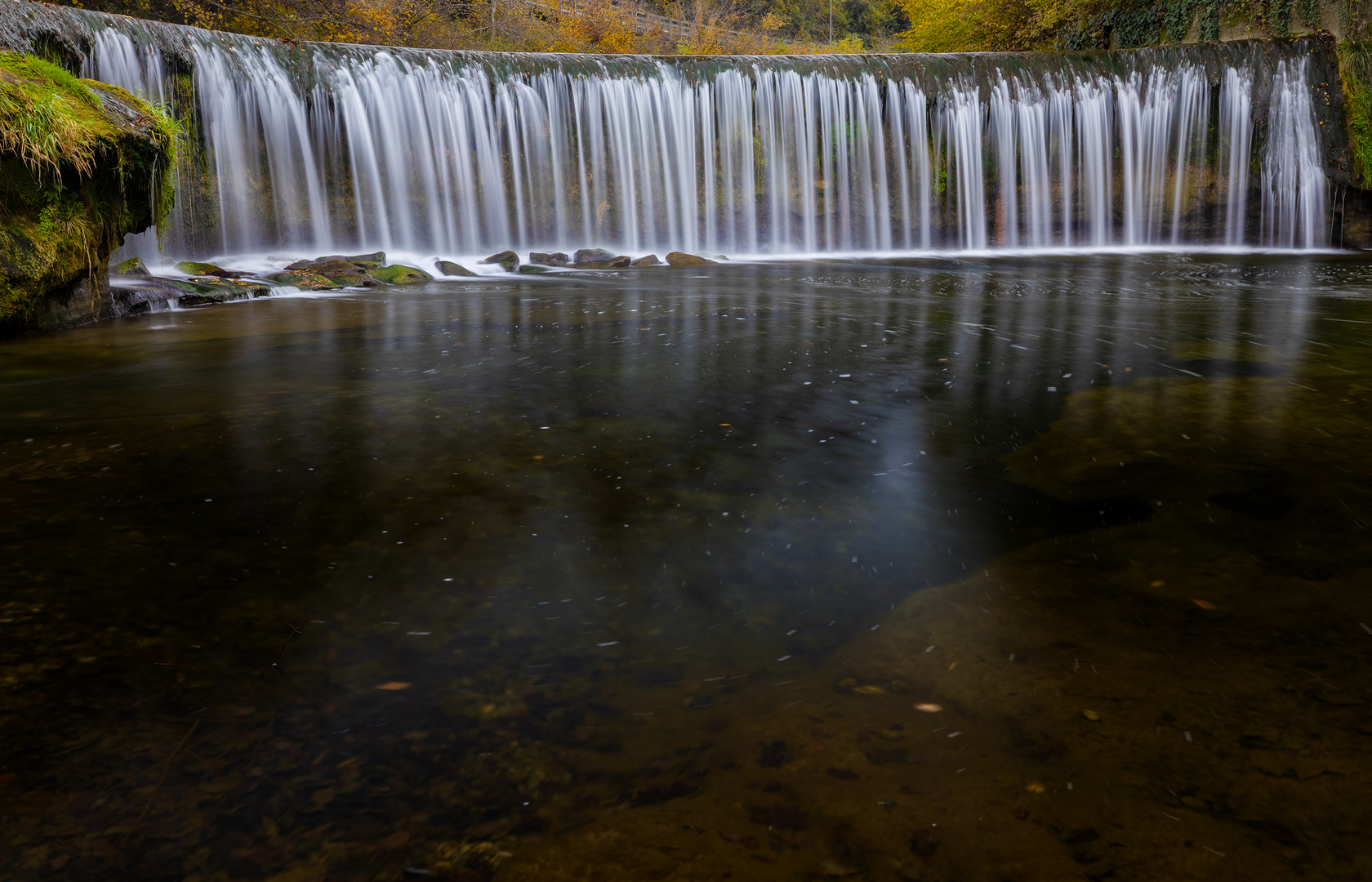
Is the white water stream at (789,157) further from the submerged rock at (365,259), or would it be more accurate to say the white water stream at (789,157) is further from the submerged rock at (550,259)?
the submerged rock at (365,259)

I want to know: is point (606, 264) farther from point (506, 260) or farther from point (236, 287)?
point (236, 287)

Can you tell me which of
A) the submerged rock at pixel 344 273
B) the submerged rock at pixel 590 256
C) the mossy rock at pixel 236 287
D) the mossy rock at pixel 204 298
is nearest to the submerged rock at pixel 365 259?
the submerged rock at pixel 344 273

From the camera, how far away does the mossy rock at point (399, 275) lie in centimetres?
1210

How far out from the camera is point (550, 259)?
50.0 ft

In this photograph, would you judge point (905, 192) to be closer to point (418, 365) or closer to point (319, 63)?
point (319, 63)

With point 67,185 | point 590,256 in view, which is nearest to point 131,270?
point 67,185

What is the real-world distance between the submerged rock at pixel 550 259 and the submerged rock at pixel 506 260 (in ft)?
1.58

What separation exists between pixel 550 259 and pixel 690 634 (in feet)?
46.1

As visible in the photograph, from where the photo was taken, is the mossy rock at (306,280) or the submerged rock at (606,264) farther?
the submerged rock at (606,264)

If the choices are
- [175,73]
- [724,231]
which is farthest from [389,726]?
[724,231]

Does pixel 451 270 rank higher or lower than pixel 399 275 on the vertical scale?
higher

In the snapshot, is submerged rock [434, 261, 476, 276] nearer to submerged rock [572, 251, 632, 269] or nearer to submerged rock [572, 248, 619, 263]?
submerged rock [572, 251, 632, 269]

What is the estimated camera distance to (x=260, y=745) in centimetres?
149

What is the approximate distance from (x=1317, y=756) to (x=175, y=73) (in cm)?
1641
